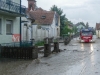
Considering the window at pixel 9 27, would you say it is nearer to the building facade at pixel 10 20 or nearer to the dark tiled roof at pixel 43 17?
the building facade at pixel 10 20

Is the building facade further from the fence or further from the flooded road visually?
the flooded road

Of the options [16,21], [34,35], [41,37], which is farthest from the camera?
[41,37]

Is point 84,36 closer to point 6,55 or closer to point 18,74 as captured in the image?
point 6,55

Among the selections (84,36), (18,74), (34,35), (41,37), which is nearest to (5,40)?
(18,74)

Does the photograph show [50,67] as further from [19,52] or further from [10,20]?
[10,20]

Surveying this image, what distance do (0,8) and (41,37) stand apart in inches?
815

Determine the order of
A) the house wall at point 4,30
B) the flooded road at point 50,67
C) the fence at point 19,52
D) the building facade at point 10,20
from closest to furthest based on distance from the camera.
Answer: the flooded road at point 50,67
the fence at point 19,52
the building facade at point 10,20
the house wall at point 4,30

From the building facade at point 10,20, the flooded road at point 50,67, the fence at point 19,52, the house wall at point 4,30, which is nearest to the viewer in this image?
the flooded road at point 50,67

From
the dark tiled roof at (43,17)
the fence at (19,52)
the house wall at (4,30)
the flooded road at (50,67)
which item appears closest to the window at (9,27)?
the house wall at (4,30)

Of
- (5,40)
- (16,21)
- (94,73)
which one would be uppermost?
(16,21)

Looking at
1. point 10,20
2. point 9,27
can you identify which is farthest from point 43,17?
point 9,27

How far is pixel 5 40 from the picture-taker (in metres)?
19.9

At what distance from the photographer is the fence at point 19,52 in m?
16.6

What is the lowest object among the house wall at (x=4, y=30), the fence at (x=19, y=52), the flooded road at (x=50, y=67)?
the flooded road at (x=50, y=67)
